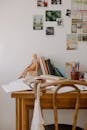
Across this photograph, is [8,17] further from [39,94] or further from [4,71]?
[39,94]

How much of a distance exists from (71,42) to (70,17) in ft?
0.80

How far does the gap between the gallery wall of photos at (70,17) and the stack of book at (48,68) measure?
0.25m

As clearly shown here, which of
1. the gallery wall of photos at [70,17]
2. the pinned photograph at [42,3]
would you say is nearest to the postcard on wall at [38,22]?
the gallery wall of photos at [70,17]

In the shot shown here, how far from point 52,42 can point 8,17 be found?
1.61 ft

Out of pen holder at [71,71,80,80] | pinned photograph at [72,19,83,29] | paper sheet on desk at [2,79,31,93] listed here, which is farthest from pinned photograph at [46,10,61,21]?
paper sheet on desk at [2,79,31,93]

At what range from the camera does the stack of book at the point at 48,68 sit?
2547 mm

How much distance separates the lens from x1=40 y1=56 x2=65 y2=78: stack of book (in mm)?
2547

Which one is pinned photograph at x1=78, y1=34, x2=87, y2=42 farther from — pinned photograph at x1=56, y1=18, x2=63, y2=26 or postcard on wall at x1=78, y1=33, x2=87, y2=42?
pinned photograph at x1=56, y1=18, x2=63, y2=26

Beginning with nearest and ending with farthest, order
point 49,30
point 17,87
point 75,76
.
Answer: point 17,87, point 75,76, point 49,30

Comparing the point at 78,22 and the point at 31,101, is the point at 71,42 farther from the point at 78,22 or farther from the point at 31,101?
the point at 31,101

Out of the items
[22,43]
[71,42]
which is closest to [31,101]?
[22,43]

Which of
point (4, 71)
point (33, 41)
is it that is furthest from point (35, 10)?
point (4, 71)

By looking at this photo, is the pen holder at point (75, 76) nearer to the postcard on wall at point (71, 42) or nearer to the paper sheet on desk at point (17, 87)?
the postcard on wall at point (71, 42)

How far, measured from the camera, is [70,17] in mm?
2668
